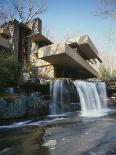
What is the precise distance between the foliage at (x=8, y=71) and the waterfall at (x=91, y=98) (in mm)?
4954

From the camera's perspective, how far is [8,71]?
17.9m

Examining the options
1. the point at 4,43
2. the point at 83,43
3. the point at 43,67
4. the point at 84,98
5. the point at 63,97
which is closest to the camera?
the point at 63,97

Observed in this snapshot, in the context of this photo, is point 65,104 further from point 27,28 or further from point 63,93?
point 27,28

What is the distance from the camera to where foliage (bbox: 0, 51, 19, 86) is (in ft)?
57.2

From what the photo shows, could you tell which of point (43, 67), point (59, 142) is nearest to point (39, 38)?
point (43, 67)

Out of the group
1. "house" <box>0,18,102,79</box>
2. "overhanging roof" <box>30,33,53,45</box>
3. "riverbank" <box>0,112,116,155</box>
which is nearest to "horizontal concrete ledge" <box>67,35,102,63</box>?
"house" <box>0,18,102,79</box>

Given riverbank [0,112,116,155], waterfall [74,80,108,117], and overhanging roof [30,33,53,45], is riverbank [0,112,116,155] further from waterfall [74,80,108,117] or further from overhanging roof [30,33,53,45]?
overhanging roof [30,33,53,45]

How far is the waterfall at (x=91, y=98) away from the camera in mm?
20125

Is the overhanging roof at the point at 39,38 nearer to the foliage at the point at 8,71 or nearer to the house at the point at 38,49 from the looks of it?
the house at the point at 38,49

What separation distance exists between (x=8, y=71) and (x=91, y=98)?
7.64 m

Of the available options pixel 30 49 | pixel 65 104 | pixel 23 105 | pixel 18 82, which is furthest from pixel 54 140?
pixel 30 49

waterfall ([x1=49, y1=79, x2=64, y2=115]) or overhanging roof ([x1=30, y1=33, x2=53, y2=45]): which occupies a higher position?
overhanging roof ([x1=30, y1=33, x2=53, y2=45])

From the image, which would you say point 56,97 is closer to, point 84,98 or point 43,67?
point 84,98

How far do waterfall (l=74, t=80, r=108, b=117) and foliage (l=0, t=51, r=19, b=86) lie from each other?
495 cm
